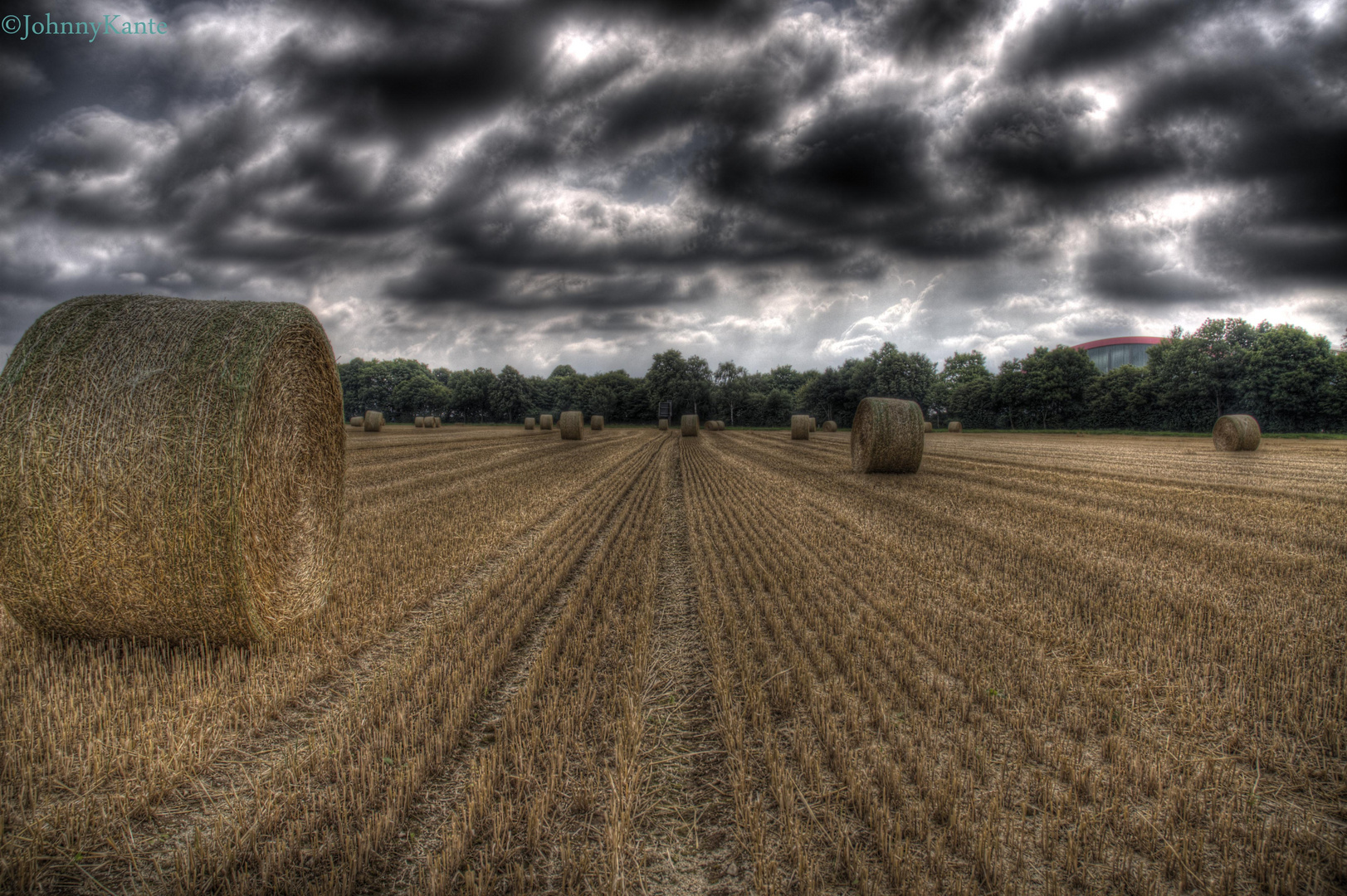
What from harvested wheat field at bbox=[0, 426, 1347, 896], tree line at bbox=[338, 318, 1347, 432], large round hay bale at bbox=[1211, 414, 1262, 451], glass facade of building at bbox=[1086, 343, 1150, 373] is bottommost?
harvested wheat field at bbox=[0, 426, 1347, 896]

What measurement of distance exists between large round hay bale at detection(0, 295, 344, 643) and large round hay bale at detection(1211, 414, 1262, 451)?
32536 mm

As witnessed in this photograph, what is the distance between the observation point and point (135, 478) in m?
3.97

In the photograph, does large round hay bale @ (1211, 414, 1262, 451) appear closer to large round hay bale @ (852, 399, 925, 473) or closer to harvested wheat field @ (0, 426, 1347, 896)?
large round hay bale @ (852, 399, 925, 473)

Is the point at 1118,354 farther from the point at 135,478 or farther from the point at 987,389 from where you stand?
the point at 135,478

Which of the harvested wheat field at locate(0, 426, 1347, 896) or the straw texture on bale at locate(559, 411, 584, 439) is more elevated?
the straw texture on bale at locate(559, 411, 584, 439)

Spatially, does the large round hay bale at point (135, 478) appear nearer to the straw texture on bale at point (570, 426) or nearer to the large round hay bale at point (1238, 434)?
the straw texture on bale at point (570, 426)

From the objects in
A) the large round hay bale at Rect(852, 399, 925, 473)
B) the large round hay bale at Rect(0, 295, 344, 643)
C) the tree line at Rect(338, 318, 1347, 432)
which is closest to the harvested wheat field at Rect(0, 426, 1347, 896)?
the large round hay bale at Rect(0, 295, 344, 643)

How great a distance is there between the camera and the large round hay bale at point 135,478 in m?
3.97

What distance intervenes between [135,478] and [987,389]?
75.1 meters

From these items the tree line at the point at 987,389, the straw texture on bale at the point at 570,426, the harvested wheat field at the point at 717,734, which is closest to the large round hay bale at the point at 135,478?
the harvested wheat field at the point at 717,734

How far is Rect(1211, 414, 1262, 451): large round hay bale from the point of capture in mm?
22891

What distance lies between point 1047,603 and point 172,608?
733cm

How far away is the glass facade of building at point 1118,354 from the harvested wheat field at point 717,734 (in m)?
136

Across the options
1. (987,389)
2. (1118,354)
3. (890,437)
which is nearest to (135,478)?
(890,437)
